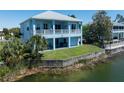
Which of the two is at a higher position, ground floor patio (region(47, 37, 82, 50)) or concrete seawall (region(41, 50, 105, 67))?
ground floor patio (region(47, 37, 82, 50))

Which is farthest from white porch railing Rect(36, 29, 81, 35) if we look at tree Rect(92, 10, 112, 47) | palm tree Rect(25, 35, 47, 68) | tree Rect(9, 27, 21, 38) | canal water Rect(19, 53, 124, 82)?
canal water Rect(19, 53, 124, 82)

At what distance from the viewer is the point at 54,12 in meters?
34.8

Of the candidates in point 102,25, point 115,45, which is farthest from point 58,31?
point 115,45

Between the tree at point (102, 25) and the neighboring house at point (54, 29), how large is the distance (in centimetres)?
389

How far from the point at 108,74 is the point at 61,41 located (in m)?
11.8

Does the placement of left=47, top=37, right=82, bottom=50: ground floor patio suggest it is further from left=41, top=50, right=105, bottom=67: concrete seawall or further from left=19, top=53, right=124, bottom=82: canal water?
left=19, top=53, right=124, bottom=82: canal water

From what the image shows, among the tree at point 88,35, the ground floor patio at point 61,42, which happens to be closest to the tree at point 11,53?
the ground floor patio at point 61,42

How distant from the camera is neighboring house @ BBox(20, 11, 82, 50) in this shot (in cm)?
3016

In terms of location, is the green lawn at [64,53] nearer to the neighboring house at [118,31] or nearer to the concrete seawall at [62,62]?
the concrete seawall at [62,62]

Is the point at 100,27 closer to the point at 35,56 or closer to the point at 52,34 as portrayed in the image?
the point at 52,34

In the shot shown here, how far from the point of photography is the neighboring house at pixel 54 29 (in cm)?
3016

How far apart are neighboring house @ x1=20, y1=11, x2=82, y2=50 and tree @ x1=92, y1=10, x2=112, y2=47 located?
389 cm
